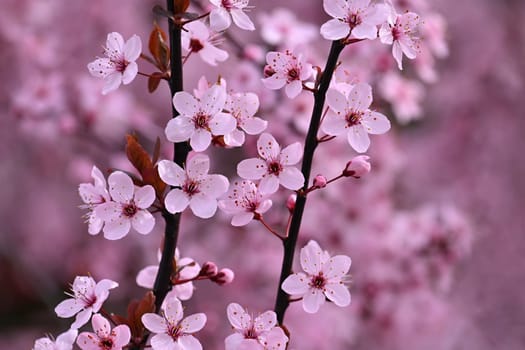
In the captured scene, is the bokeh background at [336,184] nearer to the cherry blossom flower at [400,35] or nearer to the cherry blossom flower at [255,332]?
the cherry blossom flower at [400,35]

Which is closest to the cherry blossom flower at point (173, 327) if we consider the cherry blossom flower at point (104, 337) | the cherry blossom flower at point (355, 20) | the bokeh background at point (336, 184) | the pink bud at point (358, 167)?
the cherry blossom flower at point (104, 337)

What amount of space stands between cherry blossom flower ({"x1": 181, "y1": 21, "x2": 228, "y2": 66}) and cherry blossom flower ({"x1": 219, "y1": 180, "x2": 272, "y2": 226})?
230 mm

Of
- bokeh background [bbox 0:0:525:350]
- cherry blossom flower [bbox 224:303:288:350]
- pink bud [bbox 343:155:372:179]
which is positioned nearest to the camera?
cherry blossom flower [bbox 224:303:288:350]

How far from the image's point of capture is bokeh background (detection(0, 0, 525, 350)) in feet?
7.43

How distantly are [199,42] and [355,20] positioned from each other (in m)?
0.25

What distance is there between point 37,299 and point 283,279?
133 inches

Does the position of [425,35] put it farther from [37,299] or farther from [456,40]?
[37,299]

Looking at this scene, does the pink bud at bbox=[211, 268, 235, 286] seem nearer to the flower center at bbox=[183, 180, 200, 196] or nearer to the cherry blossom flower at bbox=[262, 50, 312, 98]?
the flower center at bbox=[183, 180, 200, 196]

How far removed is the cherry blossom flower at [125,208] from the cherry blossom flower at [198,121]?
78 mm

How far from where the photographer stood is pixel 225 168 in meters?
3.74

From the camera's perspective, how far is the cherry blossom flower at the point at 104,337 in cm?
88

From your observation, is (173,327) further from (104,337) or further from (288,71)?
(288,71)

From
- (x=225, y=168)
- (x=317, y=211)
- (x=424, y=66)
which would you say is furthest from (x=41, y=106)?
(x=225, y=168)

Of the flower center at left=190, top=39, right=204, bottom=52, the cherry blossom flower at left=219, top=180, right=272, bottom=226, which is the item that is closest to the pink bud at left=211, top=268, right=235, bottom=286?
the cherry blossom flower at left=219, top=180, right=272, bottom=226
